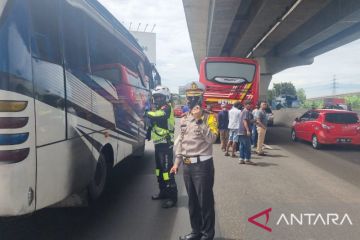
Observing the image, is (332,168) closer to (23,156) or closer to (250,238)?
(250,238)

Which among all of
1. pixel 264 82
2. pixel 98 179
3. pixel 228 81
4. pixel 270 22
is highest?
pixel 270 22

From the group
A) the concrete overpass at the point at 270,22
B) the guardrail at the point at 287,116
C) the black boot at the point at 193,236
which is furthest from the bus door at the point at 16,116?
the guardrail at the point at 287,116

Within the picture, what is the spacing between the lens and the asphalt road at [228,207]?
14.6ft

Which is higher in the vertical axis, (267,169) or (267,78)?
(267,78)

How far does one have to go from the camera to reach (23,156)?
10.3 feet

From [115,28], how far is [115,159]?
2.61m

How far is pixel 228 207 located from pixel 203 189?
1.87 meters

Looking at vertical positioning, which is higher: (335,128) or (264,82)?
(264,82)

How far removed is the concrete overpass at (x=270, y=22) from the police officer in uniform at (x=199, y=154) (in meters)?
12.7

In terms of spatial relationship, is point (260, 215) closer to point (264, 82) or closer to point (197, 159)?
point (197, 159)

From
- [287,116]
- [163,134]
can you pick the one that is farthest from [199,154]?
[287,116]

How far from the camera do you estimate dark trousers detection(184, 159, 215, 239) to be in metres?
3.91

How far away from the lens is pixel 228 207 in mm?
5590

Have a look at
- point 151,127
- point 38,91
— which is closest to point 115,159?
point 151,127
